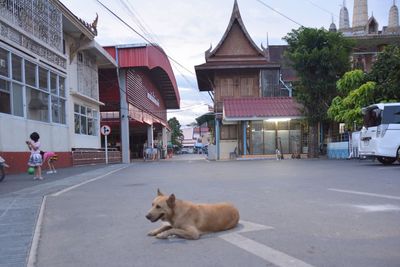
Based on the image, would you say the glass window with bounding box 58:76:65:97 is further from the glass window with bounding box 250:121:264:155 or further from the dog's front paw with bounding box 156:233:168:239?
the dog's front paw with bounding box 156:233:168:239

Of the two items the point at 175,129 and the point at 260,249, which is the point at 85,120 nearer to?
the point at 260,249

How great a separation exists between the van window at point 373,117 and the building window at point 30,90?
14.3 metres

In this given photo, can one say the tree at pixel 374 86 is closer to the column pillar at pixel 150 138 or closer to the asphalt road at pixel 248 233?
the asphalt road at pixel 248 233

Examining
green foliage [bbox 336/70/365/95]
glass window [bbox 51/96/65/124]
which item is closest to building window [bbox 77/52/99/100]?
glass window [bbox 51/96/65/124]

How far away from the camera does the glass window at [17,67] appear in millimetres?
16234

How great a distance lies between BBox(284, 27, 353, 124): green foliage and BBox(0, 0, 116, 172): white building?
1362 cm

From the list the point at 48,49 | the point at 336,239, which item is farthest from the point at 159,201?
the point at 48,49

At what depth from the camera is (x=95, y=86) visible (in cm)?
2980

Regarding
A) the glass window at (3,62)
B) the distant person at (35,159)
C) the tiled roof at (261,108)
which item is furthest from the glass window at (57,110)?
the tiled roof at (261,108)

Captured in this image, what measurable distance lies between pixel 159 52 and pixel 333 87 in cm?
1838

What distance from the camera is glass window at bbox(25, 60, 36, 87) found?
17516 mm

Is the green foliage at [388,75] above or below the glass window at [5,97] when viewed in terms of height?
above

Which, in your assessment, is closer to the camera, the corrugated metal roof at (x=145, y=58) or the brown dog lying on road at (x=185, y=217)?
the brown dog lying on road at (x=185, y=217)

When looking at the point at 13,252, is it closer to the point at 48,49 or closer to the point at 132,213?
the point at 132,213
